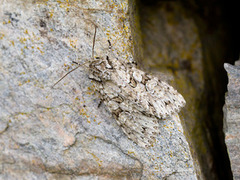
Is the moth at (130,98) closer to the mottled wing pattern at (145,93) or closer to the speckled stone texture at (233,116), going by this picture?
the mottled wing pattern at (145,93)

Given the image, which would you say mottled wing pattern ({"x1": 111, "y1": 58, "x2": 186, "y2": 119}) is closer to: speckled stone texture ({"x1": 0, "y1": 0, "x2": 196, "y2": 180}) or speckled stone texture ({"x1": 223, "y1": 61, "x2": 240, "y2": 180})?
speckled stone texture ({"x1": 0, "y1": 0, "x2": 196, "y2": 180})

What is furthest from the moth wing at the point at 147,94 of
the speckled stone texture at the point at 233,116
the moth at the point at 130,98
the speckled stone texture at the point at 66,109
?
the speckled stone texture at the point at 233,116

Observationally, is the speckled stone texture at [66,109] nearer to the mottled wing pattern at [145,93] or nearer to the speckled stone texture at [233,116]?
the mottled wing pattern at [145,93]

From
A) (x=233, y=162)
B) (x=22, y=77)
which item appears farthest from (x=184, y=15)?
(x=22, y=77)

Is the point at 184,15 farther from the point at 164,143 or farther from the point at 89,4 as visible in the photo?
the point at 164,143

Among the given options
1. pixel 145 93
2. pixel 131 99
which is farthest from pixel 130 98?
pixel 145 93
